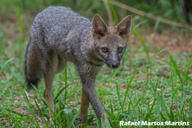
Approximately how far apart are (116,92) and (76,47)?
47.4 inches

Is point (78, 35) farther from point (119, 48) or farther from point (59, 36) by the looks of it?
point (119, 48)

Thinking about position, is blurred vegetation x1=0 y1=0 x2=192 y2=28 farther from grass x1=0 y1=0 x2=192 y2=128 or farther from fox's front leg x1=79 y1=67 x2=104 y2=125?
fox's front leg x1=79 y1=67 x2=104 y2=125

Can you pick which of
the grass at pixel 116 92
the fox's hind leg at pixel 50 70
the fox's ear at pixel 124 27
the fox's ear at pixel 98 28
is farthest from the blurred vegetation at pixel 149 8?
the fox's ear at pixel 98 28

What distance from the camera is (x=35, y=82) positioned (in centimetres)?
527

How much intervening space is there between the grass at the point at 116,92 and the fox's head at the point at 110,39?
0.32 m

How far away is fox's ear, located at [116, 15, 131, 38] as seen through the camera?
396 cm

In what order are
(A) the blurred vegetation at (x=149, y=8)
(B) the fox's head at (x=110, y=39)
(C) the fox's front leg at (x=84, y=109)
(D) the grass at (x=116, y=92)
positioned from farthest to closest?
(A) the blurred vegetation at (x=149, y=8)
(C) the fox's front leg at (x=84, y=109)
(B) the fox's head at (x=110, y=39)
(D) the grass at (x=116, y=92)

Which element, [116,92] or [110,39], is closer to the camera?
[110,39]

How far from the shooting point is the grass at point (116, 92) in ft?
11.8

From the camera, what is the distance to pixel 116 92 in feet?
16.1

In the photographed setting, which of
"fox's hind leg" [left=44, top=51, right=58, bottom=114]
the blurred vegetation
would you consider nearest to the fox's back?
"fox's hind leg" [left=44, top=51, right=58, bottom=114]

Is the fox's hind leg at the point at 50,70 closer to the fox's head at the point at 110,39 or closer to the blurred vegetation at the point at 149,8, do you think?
the fox's head at the point at 110,39

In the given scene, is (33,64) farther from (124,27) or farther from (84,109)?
(124,27)

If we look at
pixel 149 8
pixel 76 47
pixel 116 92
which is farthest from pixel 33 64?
pixel 149 8
